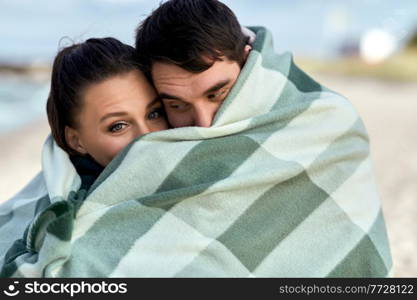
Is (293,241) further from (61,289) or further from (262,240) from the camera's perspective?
(61,289)

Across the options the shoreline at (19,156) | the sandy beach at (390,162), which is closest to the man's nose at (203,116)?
the sandy beach at (390,162)

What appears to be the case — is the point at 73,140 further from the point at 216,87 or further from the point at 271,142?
the point at 271,142

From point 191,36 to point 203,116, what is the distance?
336 millimetres

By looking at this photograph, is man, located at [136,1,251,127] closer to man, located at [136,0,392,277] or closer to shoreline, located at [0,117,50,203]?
man, located at [136,0,392,277]

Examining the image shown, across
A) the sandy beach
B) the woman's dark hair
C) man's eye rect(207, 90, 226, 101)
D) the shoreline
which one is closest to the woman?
the woman's dark hair

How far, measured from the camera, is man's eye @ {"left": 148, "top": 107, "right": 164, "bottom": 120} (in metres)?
2.58

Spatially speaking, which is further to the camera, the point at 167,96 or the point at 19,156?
the point at 19,156

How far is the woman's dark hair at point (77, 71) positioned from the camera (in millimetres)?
2543

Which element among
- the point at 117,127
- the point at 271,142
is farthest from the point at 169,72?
the point at 271,142

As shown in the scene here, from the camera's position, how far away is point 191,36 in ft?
8.09

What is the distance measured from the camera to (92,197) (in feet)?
7.13

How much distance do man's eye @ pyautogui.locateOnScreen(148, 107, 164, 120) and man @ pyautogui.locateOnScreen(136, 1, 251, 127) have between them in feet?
0.16

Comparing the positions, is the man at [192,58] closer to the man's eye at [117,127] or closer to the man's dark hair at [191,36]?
the man's dark hair at [191,36]

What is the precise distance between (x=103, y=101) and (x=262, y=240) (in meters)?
0.88
